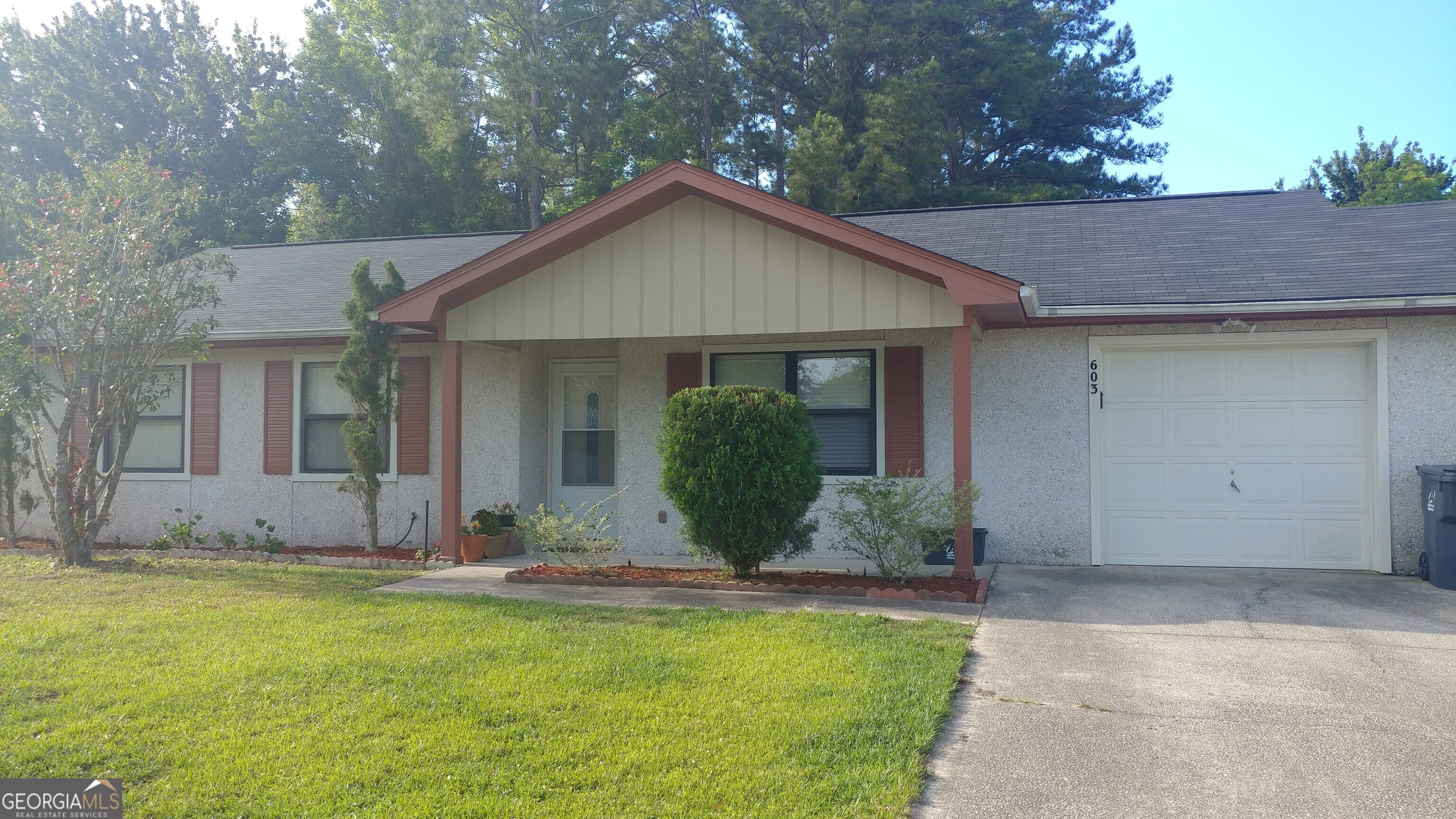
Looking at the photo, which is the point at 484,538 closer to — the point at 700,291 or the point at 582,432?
the point at 582,432

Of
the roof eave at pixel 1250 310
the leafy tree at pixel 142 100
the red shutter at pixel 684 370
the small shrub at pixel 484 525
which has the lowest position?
the small shrub at pixel 484 525

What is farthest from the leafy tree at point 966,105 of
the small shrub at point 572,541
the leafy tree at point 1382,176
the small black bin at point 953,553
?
the small shrub at point 572,541

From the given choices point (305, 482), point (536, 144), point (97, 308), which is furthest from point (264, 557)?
point (536, 144)

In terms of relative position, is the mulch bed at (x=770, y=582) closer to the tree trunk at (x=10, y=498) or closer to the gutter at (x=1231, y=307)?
the gutter at (x=1231, y=307)

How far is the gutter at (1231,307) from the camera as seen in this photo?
326 inches

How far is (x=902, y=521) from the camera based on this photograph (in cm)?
809

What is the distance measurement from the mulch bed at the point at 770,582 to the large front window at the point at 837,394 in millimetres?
1573

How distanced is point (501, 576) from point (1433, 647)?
24.1 feet

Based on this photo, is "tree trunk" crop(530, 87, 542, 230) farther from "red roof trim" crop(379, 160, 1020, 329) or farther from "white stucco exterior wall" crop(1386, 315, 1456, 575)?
"white stucco exterior wall" crop(1386, 315, 1456, 575)

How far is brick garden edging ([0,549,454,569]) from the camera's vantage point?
31.9ft

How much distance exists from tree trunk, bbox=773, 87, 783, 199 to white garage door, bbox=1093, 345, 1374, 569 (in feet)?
57.6

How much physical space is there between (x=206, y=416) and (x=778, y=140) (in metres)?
17.9

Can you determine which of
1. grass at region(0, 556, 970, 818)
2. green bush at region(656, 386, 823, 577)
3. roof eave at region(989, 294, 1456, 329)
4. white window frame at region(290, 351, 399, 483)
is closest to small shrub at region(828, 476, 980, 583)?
green bush at region(656, 386, 823, 577)

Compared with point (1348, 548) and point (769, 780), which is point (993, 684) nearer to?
point (769, 780)
